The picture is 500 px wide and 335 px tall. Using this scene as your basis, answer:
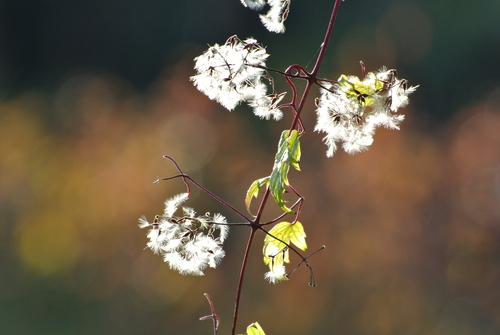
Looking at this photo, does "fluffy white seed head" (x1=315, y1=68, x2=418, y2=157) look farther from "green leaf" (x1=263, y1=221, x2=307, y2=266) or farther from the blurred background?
the blurred background

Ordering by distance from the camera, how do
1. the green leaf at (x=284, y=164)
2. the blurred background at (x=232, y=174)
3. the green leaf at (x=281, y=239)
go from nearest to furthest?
the green leaf at (x=284, y=164)
the green leaf at (x=281, y=239)
the blurred background at (x=232, y=174)

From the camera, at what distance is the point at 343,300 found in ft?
15.9

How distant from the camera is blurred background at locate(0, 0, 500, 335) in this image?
4.83 m

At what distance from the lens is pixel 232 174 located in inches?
216

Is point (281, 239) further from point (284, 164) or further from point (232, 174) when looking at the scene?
point (232, 174)

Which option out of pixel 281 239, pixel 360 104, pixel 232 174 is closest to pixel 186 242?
pixel 281 239

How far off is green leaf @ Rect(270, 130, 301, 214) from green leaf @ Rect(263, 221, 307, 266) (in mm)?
112

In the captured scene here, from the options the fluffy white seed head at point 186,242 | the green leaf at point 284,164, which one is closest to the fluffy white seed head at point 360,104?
the green leaf at point 284,164

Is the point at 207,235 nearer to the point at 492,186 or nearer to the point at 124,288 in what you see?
the point at 124,288

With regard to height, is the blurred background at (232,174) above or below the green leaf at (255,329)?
above

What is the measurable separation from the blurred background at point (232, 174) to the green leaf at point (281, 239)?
13.6ft

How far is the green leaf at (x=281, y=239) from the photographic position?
2.23 feet

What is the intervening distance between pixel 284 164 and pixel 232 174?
16.1 ft

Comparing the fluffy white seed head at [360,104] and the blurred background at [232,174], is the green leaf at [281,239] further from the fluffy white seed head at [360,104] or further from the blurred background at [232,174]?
the blurred background at [232,174]
